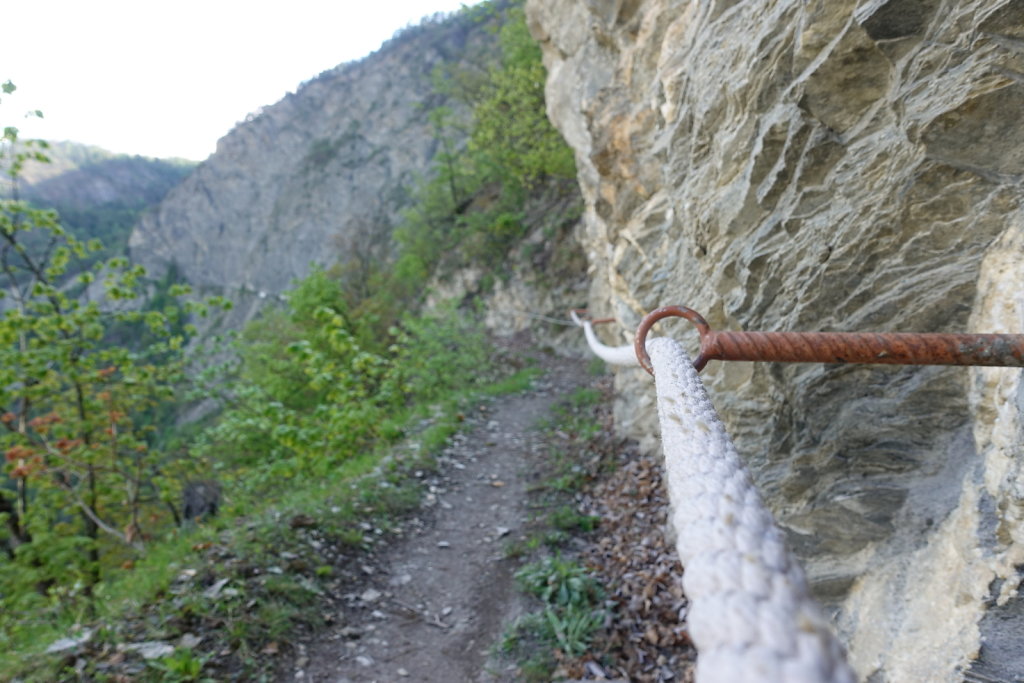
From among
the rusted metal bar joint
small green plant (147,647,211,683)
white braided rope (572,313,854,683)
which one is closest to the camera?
white braided rope (572,313,854,683)

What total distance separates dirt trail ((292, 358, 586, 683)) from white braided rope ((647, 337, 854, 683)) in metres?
3.06

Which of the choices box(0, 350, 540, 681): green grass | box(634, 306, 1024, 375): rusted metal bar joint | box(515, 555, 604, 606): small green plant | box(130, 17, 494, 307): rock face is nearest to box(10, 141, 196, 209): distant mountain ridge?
box(130, 17, 494, 307): rock face

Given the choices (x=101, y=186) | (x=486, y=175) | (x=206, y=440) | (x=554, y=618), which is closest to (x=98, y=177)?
(x=101, y=186)

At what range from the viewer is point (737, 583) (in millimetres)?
580

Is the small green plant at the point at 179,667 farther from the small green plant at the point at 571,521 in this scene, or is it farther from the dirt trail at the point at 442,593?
the small green plant at the point at 571,521

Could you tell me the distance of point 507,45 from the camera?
18.8 metres

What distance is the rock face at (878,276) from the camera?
1586 millimetres

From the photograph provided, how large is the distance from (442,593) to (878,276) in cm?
379

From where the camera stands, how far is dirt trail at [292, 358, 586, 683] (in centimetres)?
333

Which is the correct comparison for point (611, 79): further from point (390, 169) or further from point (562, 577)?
point (390, 169)

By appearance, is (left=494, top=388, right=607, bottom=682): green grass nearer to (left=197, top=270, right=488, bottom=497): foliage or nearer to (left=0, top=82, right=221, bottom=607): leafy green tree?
(left=197, top=270, right=488, bottom=497): foliage

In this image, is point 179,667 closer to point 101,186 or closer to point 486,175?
point 486,175

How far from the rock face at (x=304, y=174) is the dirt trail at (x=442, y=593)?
182 ft

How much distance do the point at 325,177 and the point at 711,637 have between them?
8136 cm
